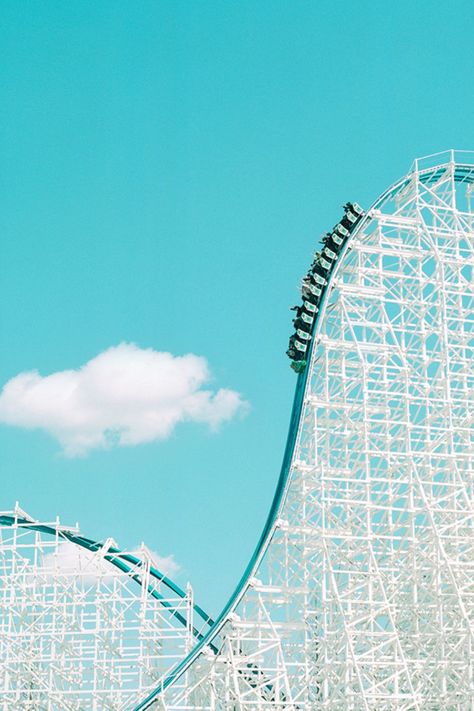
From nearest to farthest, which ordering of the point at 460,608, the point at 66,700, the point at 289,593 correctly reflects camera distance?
1. the point at 460,608
2. the point at 289,593
3. the point at 66,700

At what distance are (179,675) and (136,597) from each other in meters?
3.41

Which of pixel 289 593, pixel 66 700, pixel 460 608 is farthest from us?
pixel 66 700

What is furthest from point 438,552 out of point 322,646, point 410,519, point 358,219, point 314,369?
point 358,219

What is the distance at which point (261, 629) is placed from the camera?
88.3 ft

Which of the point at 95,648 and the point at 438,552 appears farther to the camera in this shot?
the point at 95,648

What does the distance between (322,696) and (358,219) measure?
395 inches

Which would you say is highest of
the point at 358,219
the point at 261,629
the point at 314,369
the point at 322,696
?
the point at 358,219

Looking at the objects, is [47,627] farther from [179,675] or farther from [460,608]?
[460,608]

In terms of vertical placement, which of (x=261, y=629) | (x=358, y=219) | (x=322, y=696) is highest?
(x=358, y=219)

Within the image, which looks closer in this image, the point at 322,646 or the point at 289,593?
the point at 322,646

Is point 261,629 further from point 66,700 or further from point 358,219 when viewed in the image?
point 358,219

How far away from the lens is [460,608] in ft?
78.9

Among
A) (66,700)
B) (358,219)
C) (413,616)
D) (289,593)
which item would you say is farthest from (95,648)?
(358,219)

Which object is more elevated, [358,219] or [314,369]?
[358,219]
